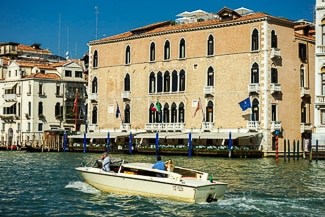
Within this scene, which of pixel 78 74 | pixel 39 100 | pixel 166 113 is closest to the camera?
pixel 166 113

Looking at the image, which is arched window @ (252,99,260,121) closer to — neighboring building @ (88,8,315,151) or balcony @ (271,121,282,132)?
neighboring building @ (88,8,315,151)

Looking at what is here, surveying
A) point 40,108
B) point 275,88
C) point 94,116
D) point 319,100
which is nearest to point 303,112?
point 275,88

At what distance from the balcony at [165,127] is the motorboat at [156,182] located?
87.4 feet

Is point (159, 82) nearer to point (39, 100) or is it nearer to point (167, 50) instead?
point (167, 50)

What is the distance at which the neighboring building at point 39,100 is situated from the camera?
61.8m

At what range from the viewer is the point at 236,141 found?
45.7m

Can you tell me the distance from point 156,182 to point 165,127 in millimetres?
30388

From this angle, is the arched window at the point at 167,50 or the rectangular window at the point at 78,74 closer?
the arched window at the point at 167,50

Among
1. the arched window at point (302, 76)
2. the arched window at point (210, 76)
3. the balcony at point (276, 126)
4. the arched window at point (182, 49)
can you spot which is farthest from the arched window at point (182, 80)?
the arched window at point (302, 76)

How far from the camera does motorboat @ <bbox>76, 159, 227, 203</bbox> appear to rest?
742 inches

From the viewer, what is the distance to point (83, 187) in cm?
2303

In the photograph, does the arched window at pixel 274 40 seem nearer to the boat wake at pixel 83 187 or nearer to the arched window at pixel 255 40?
the arched window at pixel 255 40

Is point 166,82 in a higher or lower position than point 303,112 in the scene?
higher

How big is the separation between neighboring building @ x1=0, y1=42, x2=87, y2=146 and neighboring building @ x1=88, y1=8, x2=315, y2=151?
9708 mm
